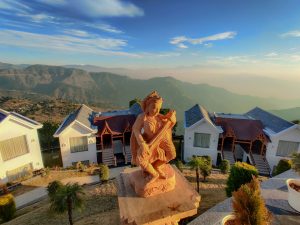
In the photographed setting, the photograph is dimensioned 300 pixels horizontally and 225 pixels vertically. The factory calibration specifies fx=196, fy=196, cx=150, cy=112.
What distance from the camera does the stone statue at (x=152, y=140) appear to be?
803 cm

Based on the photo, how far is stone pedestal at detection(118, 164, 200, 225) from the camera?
283 inches

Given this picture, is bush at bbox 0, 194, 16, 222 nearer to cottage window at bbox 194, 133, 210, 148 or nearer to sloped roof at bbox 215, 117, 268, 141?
cottage window at bbox 194, 133, 210, 148

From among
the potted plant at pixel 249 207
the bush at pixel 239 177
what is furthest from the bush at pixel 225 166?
the potted plant at pixel 249 207

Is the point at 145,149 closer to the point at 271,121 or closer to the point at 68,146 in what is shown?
the point at 68,146

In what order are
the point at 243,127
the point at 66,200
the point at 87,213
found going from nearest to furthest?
the point at 66,200 → the point at 87,213 → the point at 243,127

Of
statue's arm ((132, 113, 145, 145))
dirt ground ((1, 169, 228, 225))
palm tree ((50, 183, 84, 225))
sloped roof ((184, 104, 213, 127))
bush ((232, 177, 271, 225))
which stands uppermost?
statue's arm ((132, 113, 145, 145))

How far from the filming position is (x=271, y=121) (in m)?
30.3

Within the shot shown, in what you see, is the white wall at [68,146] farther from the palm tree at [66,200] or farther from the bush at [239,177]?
the bush at [239,177]

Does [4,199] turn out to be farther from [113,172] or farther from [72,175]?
[113,172]

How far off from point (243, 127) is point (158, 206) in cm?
2659

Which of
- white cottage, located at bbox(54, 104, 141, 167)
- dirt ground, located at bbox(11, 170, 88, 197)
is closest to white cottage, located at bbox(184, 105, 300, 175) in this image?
white cottage, located at bbox(54, 104, 141, 167)

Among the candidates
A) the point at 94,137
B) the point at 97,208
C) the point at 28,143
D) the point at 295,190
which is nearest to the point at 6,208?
the point at 97,208

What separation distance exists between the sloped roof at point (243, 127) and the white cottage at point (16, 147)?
2656 cm

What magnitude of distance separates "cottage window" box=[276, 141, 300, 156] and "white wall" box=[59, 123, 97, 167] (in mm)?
26219
